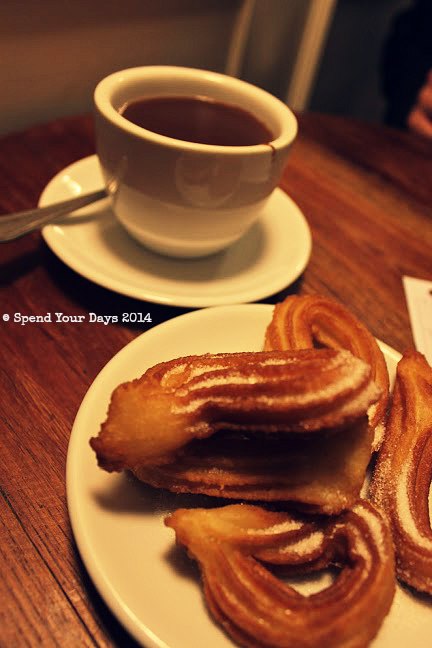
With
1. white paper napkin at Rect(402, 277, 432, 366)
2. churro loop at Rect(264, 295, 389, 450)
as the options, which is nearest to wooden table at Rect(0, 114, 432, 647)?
white paper napkin at Rect(402, 277, 432, 366)

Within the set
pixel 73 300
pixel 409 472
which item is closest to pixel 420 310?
pixel 409 472

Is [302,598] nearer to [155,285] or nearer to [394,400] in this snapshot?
[394,400]

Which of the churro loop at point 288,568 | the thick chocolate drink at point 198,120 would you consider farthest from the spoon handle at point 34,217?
the churro loop at point 288,568

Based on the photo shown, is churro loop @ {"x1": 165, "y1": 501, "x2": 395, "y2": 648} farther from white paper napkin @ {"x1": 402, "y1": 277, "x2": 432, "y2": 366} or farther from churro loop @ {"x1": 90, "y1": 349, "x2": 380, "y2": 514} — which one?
white paper napkin @ {"x1": 402, "y1": 277, "x2": 432, "y2": 366}

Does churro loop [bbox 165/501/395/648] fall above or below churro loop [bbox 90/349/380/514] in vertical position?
below

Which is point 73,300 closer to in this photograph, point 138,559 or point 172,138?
point 172,138

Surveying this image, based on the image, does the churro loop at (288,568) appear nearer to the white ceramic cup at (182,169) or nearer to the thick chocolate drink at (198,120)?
the white ceramic cup at (182,169)
